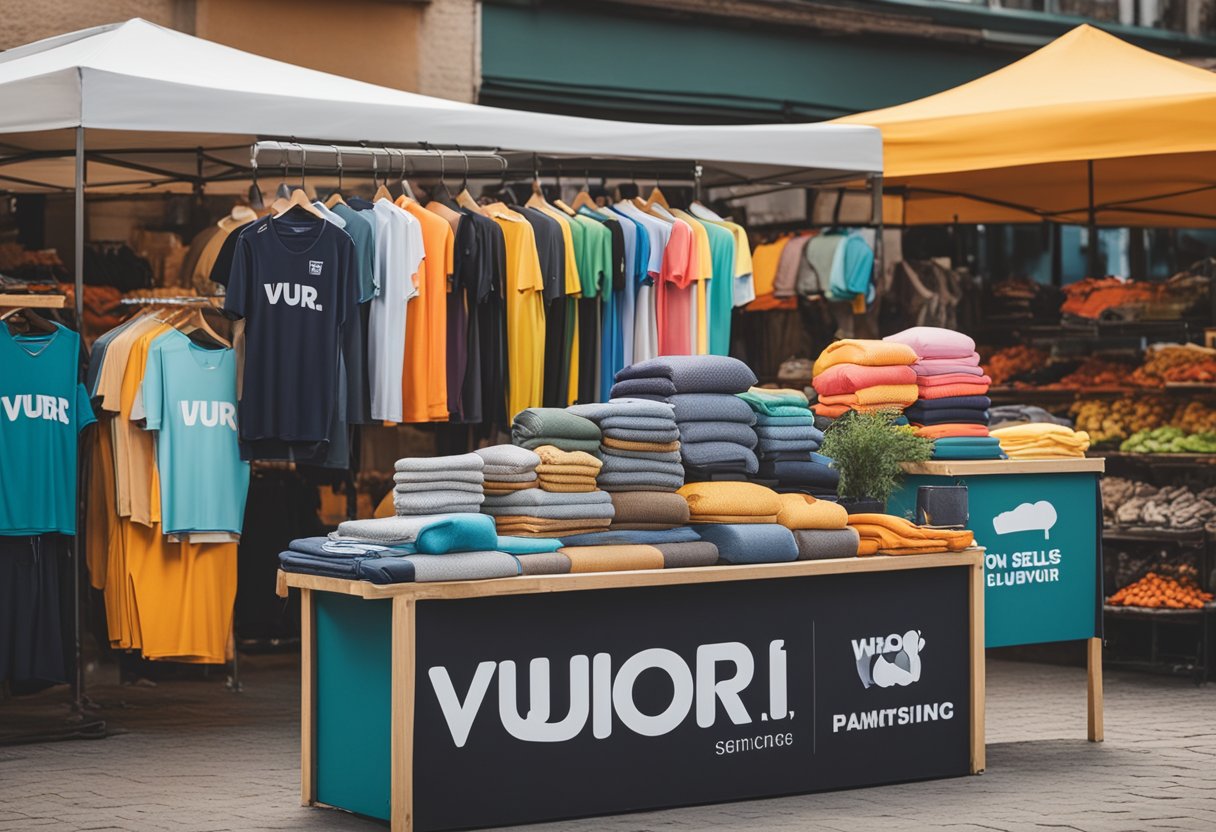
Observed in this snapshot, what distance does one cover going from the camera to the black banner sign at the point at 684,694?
5.79 m

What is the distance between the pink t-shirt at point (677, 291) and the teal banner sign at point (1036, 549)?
2.28 m

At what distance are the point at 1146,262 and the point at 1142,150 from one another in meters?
7.64

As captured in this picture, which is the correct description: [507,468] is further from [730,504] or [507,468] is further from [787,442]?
[787,442]

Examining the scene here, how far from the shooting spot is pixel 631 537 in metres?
6.32

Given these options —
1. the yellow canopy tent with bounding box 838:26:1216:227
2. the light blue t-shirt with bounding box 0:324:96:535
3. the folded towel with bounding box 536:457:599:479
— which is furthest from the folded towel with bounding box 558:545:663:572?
the yellow canopy tent with bounding box 838:26:1216:227

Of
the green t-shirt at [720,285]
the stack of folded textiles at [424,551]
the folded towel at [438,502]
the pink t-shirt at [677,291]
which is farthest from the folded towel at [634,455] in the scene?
the green t-shirt at [720,285]

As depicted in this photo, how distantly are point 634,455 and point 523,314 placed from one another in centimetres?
275

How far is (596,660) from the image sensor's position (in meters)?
6.06

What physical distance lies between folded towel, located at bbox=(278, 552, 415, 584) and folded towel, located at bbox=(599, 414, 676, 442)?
1.03 metres

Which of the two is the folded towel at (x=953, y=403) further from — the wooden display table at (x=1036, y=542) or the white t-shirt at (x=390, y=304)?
the white t-shirt at (x=390, y=304)

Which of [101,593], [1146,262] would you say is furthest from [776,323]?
[1146,262]

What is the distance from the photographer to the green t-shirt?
9.79 m

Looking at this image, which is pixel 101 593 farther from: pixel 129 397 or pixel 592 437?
pixel 592 437

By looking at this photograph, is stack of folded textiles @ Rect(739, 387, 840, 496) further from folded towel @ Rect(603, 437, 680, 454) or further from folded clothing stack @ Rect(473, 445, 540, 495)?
folded clothing stack @ Rect(473, 445, 540, 495)
